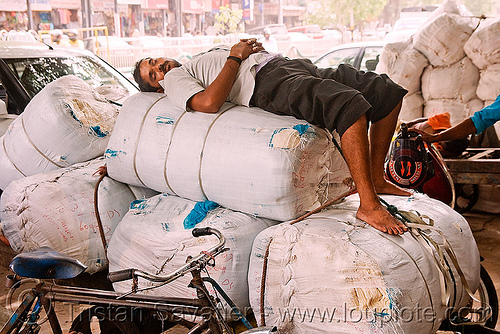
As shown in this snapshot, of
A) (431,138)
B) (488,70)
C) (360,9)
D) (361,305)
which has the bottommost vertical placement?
(361,305)

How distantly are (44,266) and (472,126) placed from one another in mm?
2848

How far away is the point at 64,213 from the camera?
8.58 feet

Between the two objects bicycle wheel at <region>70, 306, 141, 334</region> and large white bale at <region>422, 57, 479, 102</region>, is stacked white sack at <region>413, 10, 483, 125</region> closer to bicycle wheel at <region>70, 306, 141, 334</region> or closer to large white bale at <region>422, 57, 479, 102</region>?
large white bale at <region>422, 57, 479, 102</region>

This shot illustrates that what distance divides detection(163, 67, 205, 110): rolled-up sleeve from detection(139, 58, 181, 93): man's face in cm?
15

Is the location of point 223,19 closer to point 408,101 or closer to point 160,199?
point 408,101

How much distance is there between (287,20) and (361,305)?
17104 mm

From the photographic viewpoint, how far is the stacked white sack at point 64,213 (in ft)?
8.57

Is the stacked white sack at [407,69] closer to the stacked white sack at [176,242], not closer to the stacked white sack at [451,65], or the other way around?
the stacked white sack at [451,65]

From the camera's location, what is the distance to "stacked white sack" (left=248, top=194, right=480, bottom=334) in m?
1.72

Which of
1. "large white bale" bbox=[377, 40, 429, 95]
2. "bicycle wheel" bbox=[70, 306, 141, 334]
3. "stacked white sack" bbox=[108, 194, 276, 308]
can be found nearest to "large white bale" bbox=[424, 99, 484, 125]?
"large white bale" bbox=[377, 40, 429, 95]

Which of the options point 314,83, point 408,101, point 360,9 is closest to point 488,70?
point 408,101

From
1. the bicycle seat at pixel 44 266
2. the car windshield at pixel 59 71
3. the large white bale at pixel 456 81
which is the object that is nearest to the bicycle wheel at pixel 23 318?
the bicycle seat at pixel 44 266

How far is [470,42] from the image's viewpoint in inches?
199

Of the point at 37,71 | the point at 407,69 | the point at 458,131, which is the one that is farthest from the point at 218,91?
the point at 407,69
